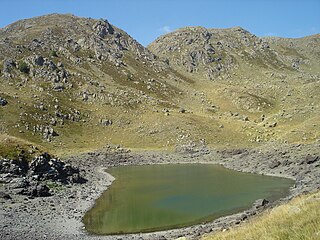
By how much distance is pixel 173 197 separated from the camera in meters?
60.1

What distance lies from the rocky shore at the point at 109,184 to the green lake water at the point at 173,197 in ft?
8.05

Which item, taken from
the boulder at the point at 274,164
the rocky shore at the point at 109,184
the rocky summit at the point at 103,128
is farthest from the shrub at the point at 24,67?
the boulder at the point at 274,164

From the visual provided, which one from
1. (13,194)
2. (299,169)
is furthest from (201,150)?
(13,194)

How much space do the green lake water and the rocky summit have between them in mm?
3288

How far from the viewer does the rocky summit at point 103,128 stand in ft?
181

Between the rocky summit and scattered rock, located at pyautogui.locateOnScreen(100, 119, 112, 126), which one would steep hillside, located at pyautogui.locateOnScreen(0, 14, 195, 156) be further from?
the rocky summit

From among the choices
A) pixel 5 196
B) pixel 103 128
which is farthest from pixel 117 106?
pixel 5 196

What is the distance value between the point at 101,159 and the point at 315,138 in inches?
2377

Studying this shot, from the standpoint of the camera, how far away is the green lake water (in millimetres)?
45156

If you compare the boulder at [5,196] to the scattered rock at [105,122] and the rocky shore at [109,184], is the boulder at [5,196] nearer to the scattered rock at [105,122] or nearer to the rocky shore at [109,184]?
the rocky shore at [109,184]

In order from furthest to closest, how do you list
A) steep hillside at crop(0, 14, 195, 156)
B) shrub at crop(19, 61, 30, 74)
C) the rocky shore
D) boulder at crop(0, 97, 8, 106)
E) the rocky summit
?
shrub at crop(19, 61, 30, 74), steep hillside at crop(0, 14, 195, 156), boulder at crop(0, 97, 8, 106), the rocky summit, the rocky shore

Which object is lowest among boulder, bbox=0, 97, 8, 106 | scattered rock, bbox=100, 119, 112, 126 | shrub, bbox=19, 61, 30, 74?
scattered rock, bbox=100, 119, 112, 126

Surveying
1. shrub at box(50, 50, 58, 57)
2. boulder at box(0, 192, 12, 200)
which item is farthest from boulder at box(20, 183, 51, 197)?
shrub at box(50, 50, 58, 57)

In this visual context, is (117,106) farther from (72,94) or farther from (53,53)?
(53,53)
